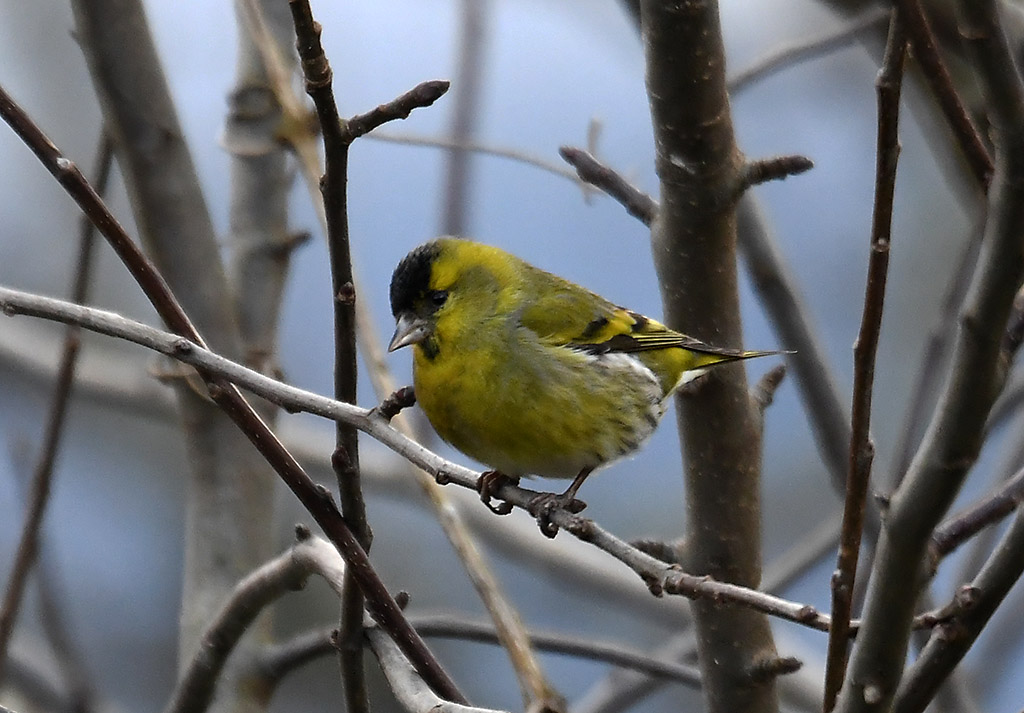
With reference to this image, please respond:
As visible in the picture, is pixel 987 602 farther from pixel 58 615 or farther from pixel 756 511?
pixel 58 615

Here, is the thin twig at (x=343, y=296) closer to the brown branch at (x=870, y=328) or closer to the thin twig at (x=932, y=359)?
the brown branch at (x=870, y=328)

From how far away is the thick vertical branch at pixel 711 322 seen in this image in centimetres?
202

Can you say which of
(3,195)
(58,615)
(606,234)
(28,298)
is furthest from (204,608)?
(3,195)

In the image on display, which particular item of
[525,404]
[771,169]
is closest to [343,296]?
[771,169]

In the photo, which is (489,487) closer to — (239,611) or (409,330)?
(239,611)

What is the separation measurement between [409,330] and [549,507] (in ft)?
3.15

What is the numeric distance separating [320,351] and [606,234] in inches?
73.4

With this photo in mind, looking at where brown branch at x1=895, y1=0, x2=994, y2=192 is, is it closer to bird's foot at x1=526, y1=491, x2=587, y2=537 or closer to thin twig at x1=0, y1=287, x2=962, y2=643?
thin twig at x1=0, y1=287, x2=962, y2=643

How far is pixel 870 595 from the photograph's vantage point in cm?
146

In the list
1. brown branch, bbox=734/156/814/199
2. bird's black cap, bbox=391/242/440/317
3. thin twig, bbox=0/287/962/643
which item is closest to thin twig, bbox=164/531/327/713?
thin twig, bbox=0/287/962/643

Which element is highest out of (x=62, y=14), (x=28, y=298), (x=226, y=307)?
(x=62, y=14)

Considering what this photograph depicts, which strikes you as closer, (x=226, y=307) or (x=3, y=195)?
(x=226, y=307)

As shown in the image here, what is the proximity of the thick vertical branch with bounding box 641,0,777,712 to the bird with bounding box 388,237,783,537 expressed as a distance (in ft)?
0.47

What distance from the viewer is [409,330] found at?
2.96m
